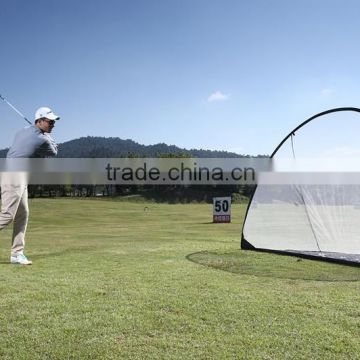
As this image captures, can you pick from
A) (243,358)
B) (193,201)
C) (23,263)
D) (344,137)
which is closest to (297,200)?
(344,137)

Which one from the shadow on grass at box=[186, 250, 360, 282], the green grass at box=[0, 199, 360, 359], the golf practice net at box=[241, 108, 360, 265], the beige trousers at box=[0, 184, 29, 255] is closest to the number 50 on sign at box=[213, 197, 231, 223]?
the golf practice net at box=[241, 108, 360, 265]

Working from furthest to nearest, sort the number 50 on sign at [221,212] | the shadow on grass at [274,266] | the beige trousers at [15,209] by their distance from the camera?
1. the number 50 on sign at [221,212]
2. the beige trousers at [15,209]
3. the shadow on grass at [274,266]

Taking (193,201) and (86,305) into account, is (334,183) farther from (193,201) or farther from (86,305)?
(193,201)

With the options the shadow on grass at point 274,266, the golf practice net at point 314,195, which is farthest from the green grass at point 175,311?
the golf practice net at point 314,195

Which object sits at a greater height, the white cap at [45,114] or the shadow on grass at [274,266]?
the white cap at [45,114]

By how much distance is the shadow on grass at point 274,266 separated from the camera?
759 centimetres

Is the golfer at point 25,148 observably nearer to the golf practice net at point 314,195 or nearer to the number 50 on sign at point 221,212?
the golf practice net at point 314,195

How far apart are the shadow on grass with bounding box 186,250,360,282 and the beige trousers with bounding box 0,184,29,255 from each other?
2980 mm

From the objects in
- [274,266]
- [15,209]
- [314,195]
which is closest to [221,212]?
[314,195]

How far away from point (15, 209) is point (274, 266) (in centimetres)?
441

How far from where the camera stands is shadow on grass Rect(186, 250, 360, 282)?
7586 millimetres

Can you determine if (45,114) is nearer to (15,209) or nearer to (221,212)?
(15,209)

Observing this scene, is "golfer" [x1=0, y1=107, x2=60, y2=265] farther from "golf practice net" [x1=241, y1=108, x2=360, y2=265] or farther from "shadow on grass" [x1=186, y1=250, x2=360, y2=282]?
"golf practice net" [x1=241, y1=108, x2=360, y2=265]

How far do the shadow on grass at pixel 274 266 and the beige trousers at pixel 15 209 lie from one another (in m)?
2.98
